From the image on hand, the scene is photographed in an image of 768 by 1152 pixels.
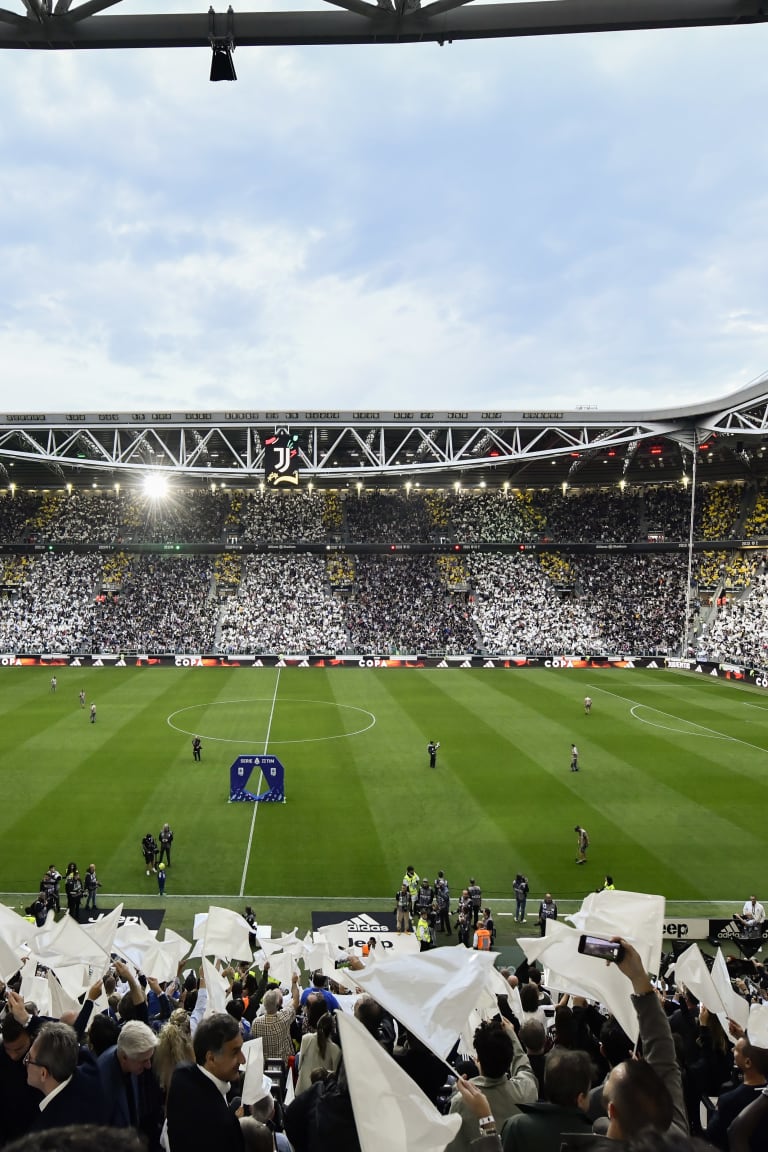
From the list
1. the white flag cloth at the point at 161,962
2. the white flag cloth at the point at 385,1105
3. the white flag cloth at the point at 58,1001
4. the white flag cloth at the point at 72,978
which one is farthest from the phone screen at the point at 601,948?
Answer: the white flag cloth at the point at 161,962

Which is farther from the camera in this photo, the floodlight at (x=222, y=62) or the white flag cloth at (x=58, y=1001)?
the white flag cloth at (x=58, y=1001)

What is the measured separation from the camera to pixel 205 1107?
3.75 metres

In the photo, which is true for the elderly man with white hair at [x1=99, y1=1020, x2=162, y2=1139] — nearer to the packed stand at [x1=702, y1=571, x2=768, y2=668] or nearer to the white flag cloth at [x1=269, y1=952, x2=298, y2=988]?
the white flag cloth at [x1=269, y1=952, x2=298, y2=988]

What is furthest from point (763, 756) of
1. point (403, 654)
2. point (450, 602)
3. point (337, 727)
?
point (450, 602)

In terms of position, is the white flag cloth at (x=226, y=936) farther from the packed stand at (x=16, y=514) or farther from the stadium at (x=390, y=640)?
the packed stand at (x=16, y=514)

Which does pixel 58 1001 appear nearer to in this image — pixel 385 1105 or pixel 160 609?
pixel 385 1105

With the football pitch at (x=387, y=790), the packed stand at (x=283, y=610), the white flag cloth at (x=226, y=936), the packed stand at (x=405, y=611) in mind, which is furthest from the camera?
the packed stand at (x=405, y=611)

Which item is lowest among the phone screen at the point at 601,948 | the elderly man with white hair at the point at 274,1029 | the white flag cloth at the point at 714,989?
the elderly man with white hair at the point at 274,1029

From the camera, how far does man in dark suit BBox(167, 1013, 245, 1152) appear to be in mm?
3709

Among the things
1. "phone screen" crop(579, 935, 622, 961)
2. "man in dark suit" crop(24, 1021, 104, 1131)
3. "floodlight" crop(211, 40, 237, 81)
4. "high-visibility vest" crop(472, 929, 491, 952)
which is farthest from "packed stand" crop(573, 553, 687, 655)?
"man in dark suit" crop(24, 1021, 104, 1131)

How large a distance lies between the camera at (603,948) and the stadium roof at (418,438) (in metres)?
47.6

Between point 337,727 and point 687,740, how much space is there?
Result: 1652 centimetres

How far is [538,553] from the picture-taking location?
226 ft

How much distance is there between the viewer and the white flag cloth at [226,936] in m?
10.5
